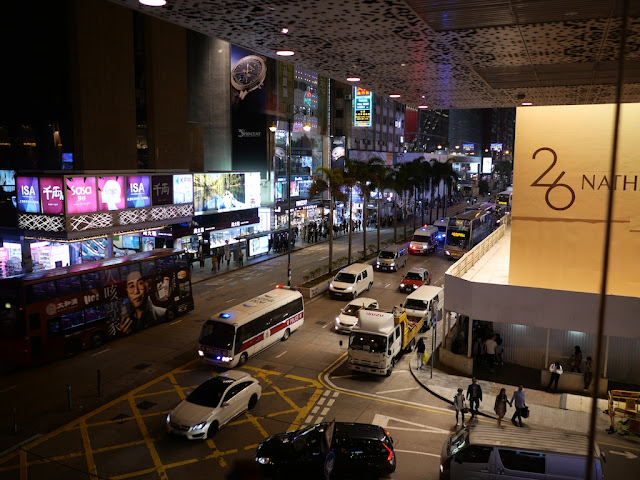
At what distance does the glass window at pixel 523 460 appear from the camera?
1073cm

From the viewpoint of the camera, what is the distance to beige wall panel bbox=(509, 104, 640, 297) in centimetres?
1698

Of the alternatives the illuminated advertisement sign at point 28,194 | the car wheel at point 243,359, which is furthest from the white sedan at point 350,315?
the illuminated advertisement sign at point 28,194

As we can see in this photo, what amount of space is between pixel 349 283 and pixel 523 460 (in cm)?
1940

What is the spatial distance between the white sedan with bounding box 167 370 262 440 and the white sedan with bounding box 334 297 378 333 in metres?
8.01

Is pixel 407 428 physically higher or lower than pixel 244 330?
lower

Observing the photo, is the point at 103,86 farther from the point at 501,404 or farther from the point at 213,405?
the point at 501,404

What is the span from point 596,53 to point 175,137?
112 ft

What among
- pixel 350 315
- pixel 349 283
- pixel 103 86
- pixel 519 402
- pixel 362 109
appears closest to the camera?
pixel 519 402

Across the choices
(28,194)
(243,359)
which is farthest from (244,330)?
(28,194)

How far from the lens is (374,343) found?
741 inches

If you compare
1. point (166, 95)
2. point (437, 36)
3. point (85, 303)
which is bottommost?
point (85, 303)

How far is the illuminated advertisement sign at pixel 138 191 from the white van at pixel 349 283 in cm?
1350

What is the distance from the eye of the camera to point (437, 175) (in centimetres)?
7538

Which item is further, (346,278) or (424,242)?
(424,242)
